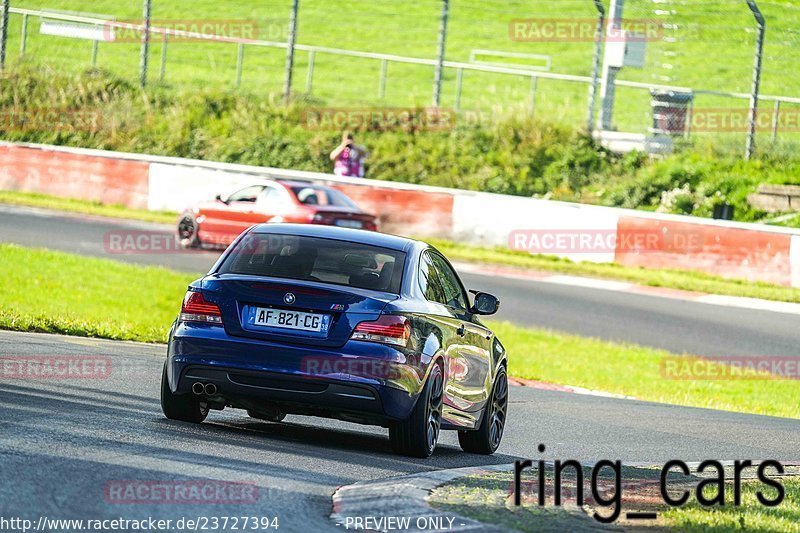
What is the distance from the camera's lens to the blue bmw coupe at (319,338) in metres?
8.87

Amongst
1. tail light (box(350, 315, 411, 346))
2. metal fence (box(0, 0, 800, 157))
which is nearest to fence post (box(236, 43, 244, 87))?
metal fence (box(0, 0, 800, 157))

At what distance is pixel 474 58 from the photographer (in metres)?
44.7

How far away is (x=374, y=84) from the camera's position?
3703 centimetres

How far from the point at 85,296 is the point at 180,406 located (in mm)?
8833

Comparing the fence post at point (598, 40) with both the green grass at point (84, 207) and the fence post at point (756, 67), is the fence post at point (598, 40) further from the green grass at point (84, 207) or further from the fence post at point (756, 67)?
the green grass at point (84, 207)

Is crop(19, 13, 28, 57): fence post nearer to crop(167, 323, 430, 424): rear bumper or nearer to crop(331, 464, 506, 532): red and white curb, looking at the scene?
crop(167, 323, 430, 424): rear bumper

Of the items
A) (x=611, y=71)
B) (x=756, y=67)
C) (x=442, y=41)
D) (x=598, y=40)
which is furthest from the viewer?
(x=442, y=41)

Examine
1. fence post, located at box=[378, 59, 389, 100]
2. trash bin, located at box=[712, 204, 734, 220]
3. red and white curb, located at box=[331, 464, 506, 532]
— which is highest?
fence post, located at box=[378, 59, 389, 100]

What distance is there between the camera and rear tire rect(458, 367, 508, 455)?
34.5 feet

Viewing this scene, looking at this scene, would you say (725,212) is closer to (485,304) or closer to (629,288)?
(629,288)

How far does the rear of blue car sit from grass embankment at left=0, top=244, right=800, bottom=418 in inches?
259

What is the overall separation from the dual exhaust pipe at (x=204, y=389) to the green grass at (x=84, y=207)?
760 inches

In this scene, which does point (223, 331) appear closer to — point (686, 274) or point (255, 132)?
point (686, 274)

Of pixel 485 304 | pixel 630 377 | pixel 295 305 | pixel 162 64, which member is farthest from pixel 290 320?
pixel 162 64
